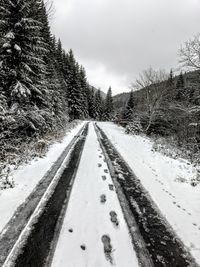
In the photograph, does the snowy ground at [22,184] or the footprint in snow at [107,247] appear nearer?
the footprint in snow at [107,247]

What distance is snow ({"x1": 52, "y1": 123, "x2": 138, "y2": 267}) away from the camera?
2901 mm

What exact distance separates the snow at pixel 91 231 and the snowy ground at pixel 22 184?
1.16m

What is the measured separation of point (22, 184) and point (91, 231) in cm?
297

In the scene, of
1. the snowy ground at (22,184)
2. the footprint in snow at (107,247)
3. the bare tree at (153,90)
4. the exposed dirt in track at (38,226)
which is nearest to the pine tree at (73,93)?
the bare tree at (153,90)

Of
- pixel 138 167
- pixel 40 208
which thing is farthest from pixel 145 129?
pixel 40 208

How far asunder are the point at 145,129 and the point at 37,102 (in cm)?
1607

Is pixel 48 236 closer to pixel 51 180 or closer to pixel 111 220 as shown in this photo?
pixel 111 220

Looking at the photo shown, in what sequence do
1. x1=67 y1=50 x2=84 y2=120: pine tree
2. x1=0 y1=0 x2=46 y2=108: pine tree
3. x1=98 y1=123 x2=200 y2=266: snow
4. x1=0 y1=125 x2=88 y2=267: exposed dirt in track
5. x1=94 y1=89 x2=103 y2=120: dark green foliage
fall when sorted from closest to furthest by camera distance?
x1=0 y1=125 x2=88 y2=267: exposed dirt in track < x1=98 y1=123 x2=200 y2=266: snow < x1=0 y1=0 x2=46 y2=108: pine tree < x1=67 y1=50 x2=84 y2=120: pine tree < x1=94 y1=89 x2=103 y2=120: dark green foliage

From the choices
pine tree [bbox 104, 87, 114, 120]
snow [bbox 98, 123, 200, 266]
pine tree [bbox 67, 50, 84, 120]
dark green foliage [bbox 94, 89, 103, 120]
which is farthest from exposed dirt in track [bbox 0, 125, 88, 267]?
pine tree [bbox 104, 87, 114, 120]

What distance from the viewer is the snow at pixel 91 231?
2.90 metres

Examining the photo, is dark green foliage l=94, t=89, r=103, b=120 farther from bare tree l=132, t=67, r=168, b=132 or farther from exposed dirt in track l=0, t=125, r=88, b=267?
exposed dirt in track l=0, t=125, r=88, b=267

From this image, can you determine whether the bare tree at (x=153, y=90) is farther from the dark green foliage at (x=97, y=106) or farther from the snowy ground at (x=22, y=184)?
the dark green foliage at (x=97, y=106)

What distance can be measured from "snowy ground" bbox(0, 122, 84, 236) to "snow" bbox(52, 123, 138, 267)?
1165 mm

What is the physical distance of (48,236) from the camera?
3.34 metres
